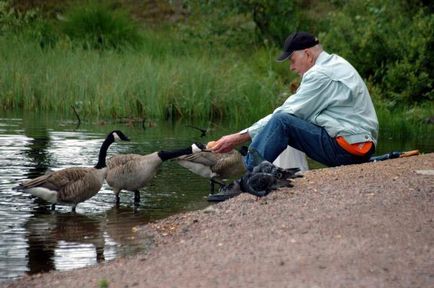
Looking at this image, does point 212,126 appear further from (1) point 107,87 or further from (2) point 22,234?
(2) point 22,234

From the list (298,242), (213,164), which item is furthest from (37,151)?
(298,242)

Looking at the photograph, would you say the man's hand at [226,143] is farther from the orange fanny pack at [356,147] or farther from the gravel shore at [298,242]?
the orange fanny pack at [356,147]

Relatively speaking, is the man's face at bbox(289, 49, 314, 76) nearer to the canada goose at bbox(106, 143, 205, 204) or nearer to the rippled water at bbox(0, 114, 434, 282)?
the canada goose at bbox(106, 143, 205, 204)

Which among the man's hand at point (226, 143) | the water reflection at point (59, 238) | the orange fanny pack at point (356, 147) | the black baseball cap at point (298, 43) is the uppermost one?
the black baseball cap at point (298, 43)

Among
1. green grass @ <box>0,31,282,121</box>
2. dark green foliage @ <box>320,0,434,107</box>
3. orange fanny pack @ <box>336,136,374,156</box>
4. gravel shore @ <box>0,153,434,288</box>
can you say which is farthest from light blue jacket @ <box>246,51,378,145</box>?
dark green foliage @ <box>320,0,434,107</box>

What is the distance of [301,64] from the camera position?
1230cm

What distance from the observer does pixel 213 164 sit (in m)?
14.9

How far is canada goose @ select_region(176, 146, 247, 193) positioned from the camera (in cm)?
1485

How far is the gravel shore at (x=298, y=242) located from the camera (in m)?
7.61

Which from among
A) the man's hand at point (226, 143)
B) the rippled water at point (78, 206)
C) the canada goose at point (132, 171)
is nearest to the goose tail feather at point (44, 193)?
the rippled water at point (78, 206)

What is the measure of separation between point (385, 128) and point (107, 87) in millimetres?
6070

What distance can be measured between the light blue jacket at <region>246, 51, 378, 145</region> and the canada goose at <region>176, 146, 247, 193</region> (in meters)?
2.75

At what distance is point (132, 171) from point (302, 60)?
278 cm

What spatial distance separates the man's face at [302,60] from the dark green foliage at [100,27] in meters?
17.9
